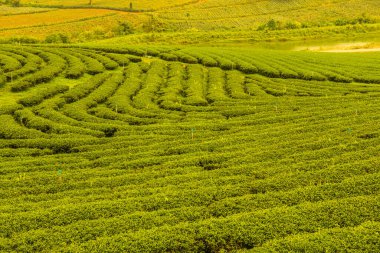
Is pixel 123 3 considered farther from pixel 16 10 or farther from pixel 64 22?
pixel 16 10

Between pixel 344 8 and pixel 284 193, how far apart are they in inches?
4974

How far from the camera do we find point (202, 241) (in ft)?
45.6

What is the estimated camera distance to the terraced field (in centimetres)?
1427

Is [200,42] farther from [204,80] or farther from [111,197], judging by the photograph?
[111,197]

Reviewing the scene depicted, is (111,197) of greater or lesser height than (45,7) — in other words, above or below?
below

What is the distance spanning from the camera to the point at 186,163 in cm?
2131

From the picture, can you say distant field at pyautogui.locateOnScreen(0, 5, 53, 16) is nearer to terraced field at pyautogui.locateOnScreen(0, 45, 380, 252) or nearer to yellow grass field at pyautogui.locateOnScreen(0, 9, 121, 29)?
yellow grass field at pyautogui.locateOnScreen(0, 9, 121, 29)

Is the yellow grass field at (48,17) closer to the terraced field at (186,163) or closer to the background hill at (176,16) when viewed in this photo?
the background hill at (176,16)

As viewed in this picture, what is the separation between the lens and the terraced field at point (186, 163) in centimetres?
1427

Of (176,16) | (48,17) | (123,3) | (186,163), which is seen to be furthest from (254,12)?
(186,163)

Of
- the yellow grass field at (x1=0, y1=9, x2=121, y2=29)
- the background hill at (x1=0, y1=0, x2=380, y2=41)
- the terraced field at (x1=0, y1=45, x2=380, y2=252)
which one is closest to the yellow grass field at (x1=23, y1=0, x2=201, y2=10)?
the background hill at (x1=0, y1=0, x2=380, y2=41)

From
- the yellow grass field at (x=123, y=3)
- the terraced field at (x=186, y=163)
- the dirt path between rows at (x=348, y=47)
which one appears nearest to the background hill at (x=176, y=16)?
the yellow grass field at (x=123, y=3)

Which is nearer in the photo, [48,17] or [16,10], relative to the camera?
[48,17]

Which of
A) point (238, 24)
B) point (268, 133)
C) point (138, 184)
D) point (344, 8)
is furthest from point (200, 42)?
point (138, 184)
